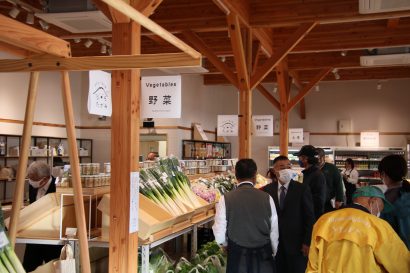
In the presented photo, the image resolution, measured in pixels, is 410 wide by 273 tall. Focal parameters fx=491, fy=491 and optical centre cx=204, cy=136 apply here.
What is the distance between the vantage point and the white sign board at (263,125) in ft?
35.6

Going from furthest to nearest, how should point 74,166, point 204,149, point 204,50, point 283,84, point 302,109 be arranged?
point 302,109 < point 204,149 < point 283,84 < point 204,50 < point 74,166

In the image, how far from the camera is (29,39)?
1.90 meters

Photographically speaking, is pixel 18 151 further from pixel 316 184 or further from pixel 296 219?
pixel 296 219

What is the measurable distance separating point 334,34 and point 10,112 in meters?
7.19

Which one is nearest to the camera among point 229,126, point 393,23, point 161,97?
point 161,97

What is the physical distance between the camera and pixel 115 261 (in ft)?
11.8

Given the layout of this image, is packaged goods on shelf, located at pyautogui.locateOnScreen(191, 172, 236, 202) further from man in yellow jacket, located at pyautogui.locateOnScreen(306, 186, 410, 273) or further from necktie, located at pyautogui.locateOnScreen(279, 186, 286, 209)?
man in yellow jacket, located at pyautogui.locateOnScreen(306, 186, 410, 273)

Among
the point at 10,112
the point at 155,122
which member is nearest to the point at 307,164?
the point at 10,112

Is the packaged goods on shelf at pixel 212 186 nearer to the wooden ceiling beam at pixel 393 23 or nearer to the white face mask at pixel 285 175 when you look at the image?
the white face mask at pixel 285 175

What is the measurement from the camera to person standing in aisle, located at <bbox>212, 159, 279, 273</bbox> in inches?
164

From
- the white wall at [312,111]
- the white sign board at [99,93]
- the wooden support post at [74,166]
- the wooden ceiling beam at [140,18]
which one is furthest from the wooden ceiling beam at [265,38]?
the wooden ceiling beam at [140,18]

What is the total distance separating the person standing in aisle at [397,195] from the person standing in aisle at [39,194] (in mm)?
2858

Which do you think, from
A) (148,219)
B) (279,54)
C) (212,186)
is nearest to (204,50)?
(279,54)

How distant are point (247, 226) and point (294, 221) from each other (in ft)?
2.48
